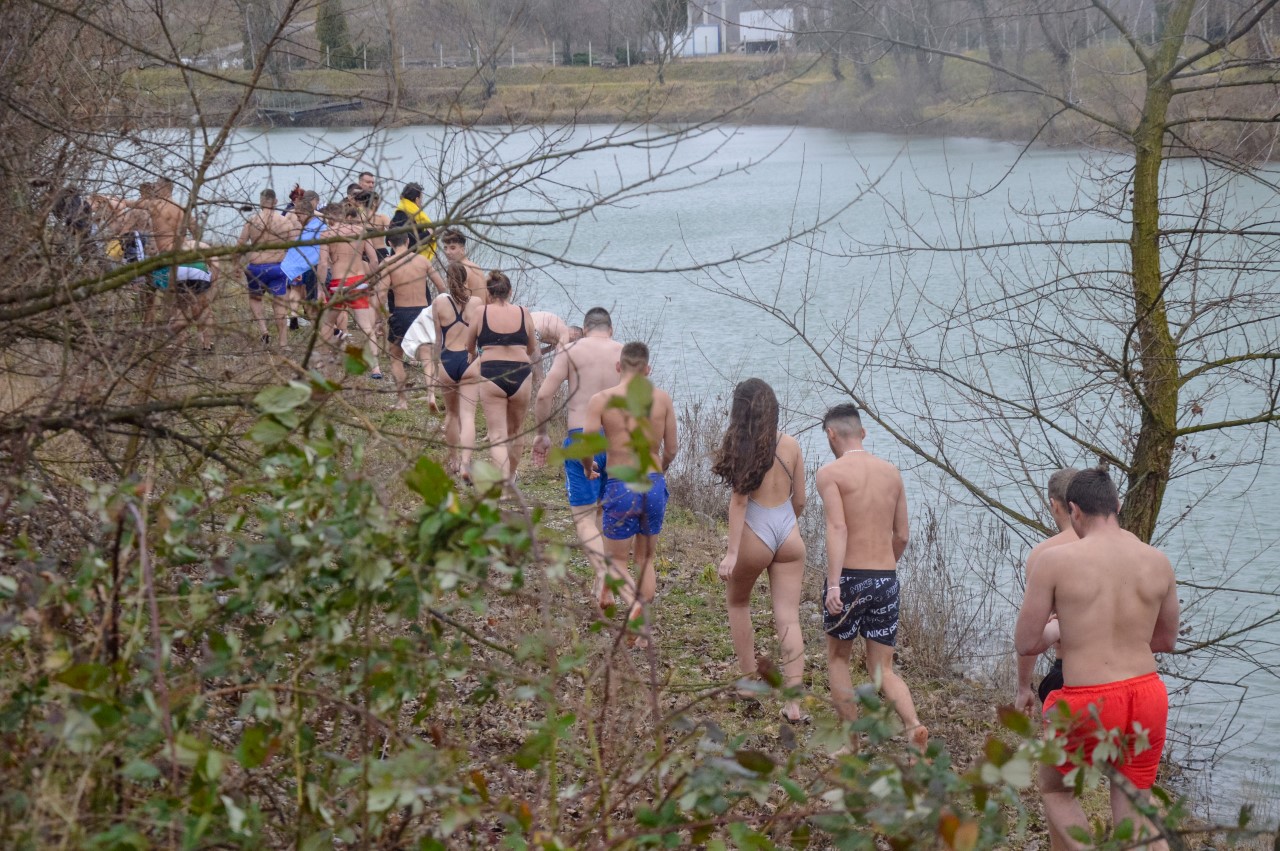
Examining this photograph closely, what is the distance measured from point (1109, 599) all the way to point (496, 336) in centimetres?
474

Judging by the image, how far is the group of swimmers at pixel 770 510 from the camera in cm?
365

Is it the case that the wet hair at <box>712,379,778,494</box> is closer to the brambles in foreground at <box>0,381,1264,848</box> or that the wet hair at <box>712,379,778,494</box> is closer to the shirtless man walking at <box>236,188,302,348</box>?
the shirtless man walking at <box>236,188,302,348</box>

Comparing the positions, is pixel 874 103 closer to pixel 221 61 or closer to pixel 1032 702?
pixel 221 61

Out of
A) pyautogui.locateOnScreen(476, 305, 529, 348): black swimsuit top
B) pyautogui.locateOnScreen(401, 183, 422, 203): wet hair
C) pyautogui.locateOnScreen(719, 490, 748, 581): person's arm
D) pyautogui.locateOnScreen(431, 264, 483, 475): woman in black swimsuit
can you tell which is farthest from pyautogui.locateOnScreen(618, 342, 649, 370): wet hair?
pyautogui.locateOnScreen(431, 264, 483, 475): woman in black swimsuit

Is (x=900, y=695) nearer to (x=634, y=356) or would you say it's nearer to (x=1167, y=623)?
(x=1167, y=623)

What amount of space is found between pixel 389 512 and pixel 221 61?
4821mm

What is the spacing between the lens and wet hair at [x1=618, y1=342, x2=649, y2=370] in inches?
267

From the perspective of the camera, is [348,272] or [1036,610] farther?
[1036,610]

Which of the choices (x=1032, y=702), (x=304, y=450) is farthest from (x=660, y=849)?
(x=1032, y=702)

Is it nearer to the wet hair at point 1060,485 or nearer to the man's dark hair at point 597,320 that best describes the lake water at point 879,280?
the man's dark hair at point 597,320

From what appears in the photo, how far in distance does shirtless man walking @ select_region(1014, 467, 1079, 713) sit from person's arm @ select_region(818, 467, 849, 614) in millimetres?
962

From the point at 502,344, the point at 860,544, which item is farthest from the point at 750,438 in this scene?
the point at 502,344

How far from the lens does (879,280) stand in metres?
20.2

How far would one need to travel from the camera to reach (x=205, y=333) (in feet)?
14.0
